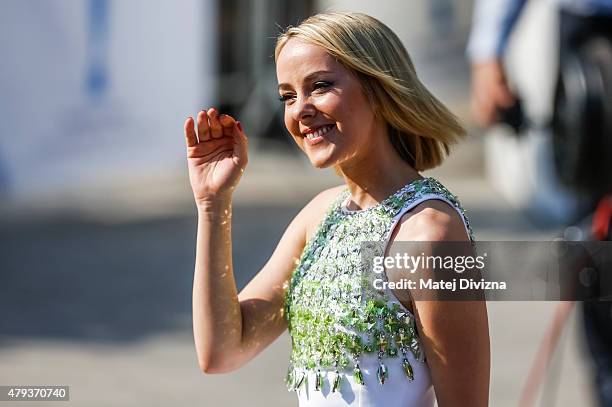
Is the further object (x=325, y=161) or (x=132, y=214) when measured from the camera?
(x=132, y=214)

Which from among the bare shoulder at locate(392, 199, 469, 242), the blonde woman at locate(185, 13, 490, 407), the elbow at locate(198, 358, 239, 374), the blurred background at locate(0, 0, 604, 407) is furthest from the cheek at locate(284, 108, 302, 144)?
the blurred background at locate(0, 0, 604, 407)

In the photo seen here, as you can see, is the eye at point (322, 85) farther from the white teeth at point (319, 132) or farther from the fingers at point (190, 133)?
the fingers at point (190, 133)

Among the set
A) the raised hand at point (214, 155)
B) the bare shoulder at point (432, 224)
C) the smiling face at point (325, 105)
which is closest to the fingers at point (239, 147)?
the raised hand at point (214, 155)

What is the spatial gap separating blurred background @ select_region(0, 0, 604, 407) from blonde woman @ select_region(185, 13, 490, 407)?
3.84 feet

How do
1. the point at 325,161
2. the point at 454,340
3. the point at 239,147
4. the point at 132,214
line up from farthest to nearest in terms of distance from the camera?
the point at 132,214, the point at 239,147, the point at 325,161, the point at 454,340

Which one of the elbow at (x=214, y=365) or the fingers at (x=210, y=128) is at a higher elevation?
the fingers at (x=210, y=128)

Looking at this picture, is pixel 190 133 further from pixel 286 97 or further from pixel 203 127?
pixel 286 97

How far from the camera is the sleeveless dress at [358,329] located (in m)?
1.78

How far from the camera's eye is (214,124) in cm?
192

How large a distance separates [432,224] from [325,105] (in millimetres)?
272

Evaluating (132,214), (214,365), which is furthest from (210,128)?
(132,214)

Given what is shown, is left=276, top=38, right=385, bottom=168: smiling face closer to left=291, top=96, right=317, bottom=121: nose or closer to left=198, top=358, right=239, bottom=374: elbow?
left=291, top=96, right=317, bottom=121: nose

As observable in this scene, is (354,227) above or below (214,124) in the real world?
below

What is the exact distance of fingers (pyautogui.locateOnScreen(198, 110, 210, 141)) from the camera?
190 centimetres
